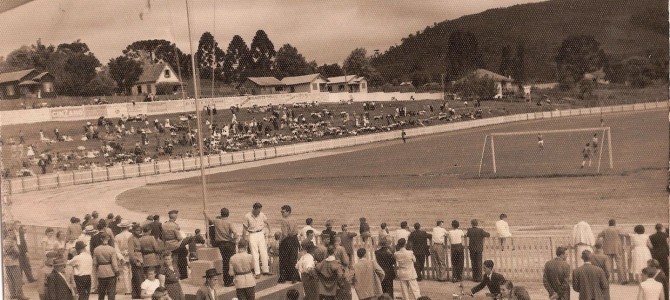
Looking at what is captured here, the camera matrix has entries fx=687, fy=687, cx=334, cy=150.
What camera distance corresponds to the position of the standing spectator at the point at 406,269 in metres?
7.15

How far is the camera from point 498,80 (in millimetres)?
9570

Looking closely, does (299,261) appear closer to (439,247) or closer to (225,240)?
(225,240)

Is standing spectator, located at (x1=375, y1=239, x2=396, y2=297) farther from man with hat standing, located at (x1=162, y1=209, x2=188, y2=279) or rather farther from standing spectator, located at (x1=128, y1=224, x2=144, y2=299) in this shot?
standing spectator, located at (x1=128, y1=224, x2=144, y2=299)

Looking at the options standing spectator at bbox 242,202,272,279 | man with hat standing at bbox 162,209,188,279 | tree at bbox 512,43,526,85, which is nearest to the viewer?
standing spectator at bbox 242,202,272,279

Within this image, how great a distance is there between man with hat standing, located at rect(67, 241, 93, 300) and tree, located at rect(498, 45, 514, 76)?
562 cm

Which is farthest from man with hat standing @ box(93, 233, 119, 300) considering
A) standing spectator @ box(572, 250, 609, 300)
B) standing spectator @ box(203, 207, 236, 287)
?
standing spectator @ box(572, 250, 609, 300)

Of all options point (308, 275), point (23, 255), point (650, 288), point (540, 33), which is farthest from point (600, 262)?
point (23, 255)

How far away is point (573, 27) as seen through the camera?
7.75 metres

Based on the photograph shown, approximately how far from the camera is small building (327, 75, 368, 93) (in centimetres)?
980

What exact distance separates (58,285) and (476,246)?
4.74 m

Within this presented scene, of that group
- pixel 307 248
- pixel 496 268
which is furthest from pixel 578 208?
pixel 307 248

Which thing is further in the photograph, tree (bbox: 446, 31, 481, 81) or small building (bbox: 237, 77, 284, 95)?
small building (bbox: 237, 77, 284, 95)

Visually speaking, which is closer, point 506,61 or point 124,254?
point 124,254

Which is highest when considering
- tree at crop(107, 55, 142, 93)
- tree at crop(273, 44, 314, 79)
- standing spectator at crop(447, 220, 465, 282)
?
tree at crop(107, 55, 142, 93)
